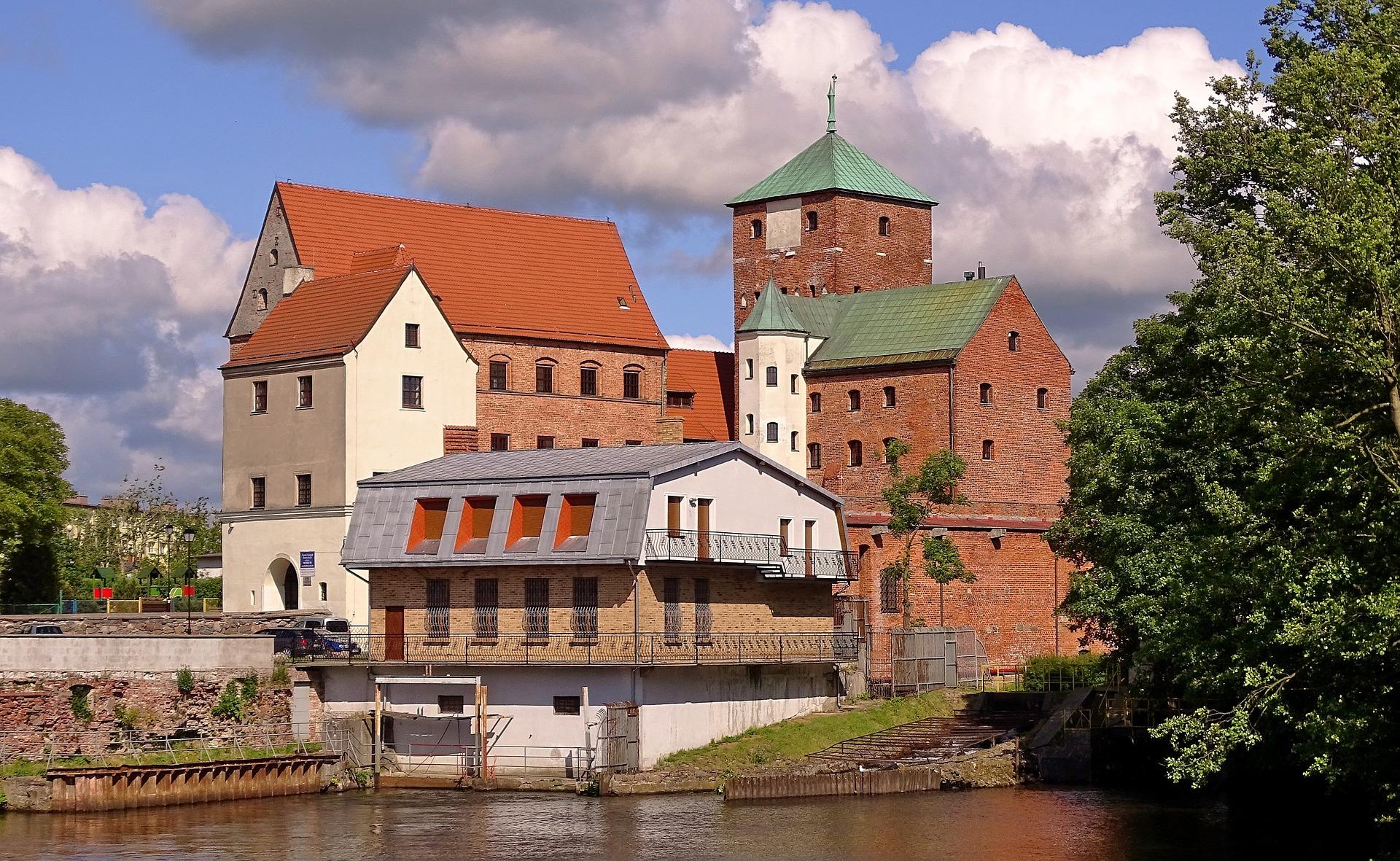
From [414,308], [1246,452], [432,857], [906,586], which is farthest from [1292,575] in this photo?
[414,308]

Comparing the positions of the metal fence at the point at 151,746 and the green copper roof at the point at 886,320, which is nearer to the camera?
the metal fence at the point at 151,746

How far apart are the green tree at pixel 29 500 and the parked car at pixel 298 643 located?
23705 mm

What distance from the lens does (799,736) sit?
54094 millimetres

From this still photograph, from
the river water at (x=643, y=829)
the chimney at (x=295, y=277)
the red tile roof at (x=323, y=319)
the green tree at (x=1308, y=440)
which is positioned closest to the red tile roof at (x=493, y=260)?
the chimney at (x=295, y=277)

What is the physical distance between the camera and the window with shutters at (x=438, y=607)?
5403 centimetres

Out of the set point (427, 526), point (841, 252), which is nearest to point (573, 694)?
point (427, 526)

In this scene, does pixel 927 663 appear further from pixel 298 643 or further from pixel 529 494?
pixel 298 643

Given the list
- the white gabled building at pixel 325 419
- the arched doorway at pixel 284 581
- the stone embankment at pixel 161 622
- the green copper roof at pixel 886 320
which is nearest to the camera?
the stone embankment at pixel 161 622

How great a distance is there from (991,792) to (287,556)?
89.4ft

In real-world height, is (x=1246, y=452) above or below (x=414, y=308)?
below

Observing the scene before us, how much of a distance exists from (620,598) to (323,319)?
2229 centimetres

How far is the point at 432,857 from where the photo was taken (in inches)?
1569

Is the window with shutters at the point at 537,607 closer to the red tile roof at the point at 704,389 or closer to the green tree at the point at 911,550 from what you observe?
the green tree at the point at 911,550

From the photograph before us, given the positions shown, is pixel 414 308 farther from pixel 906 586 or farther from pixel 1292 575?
pixel 1292 575
